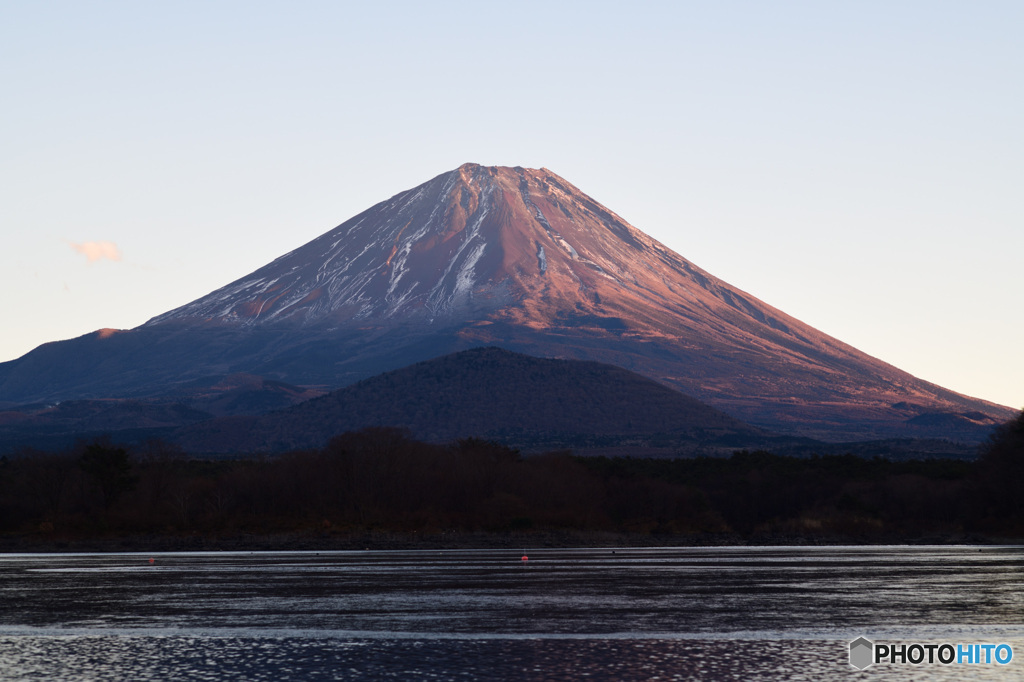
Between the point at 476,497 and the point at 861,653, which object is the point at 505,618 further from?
the point at 476,497

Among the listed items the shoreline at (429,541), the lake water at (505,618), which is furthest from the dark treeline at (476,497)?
the lake water at (505,618)

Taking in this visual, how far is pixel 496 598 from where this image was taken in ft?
145

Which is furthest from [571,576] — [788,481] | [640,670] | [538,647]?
[788,481]

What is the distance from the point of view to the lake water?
92.8ft

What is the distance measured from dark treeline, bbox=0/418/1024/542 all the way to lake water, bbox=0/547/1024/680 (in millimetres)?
24151

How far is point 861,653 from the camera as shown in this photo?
28.9 m

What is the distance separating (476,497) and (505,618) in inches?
2276

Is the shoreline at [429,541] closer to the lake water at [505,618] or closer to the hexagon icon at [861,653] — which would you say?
the lake water at [505,618]

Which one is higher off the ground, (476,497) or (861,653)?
(476,497)

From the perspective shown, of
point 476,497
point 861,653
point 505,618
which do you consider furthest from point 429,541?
point 861,653

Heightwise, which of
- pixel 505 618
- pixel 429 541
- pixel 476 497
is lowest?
pixel 429 541

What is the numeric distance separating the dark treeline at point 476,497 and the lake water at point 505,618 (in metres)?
24.2

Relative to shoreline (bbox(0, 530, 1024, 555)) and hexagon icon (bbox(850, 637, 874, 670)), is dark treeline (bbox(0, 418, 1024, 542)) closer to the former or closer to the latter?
shoreline (bbox(0, 530, 1024, 555))

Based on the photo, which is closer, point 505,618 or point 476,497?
point 505,618
